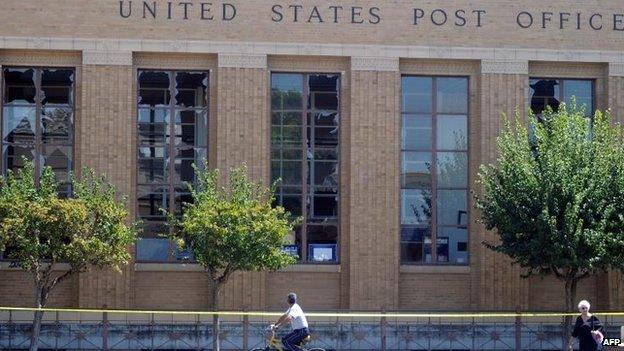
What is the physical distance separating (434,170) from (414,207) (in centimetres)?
119

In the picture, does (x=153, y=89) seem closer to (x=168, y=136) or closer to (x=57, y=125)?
(x=168, y=136)

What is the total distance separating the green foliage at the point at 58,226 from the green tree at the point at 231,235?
1691 mm

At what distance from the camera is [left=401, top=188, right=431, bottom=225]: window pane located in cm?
3294

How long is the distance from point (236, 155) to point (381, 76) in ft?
15.0

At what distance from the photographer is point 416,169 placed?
3309 cm

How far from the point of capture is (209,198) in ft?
93.6

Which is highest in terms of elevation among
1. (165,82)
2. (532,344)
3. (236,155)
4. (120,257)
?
(165,82)

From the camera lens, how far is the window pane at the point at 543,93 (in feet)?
110

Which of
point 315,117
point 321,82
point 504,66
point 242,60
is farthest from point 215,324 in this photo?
point 504,66

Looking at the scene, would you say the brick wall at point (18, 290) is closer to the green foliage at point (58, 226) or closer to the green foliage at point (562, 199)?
the green foliage at point (58, 226)

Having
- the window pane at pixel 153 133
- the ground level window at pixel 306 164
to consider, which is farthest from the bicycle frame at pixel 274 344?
the window pane at pixel 153 133

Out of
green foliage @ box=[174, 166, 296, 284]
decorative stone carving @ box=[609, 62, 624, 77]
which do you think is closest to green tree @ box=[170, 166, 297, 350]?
green foliage @ box=[174, 166, 296, 284]

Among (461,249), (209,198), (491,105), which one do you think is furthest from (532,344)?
(209,198)

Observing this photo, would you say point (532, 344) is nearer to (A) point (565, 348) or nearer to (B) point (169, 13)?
(A) point (565, 348)
